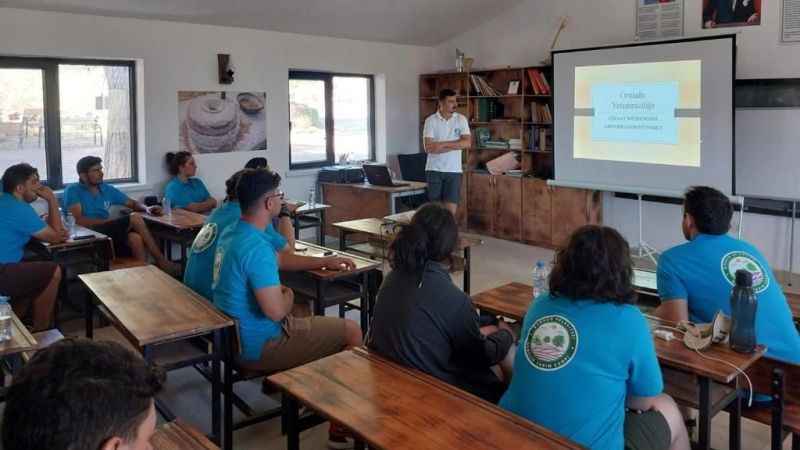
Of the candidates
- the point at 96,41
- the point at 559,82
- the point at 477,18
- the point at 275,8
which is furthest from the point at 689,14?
the point at 96,41

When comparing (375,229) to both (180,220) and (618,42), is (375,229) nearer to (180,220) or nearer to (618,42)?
(180,220)

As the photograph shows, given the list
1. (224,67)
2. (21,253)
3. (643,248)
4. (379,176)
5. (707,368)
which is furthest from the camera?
(379,176)

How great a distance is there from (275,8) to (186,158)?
169 cm

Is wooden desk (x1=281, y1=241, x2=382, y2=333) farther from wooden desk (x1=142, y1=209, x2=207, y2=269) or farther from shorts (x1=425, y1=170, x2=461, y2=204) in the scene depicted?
shorts (x1=425, y1=170, x2=461, y2=204)

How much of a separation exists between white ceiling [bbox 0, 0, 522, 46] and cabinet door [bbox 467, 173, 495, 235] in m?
1.80

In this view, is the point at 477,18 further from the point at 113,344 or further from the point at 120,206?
the point at 113,344

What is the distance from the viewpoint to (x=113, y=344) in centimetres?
108

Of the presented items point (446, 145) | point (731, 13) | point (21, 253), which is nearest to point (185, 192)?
point (21, 253)

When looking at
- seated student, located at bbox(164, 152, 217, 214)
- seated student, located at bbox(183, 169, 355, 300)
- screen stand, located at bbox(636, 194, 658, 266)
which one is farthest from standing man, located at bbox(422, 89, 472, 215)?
seated student, located at bbox(183, 169, 355, 300)

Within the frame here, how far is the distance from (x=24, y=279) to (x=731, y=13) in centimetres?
591

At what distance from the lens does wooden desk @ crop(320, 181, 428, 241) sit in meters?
7.01

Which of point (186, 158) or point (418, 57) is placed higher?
point (418, 57)

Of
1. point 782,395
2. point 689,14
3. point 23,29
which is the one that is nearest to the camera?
point 782,395

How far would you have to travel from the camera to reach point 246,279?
2777 millimetres
